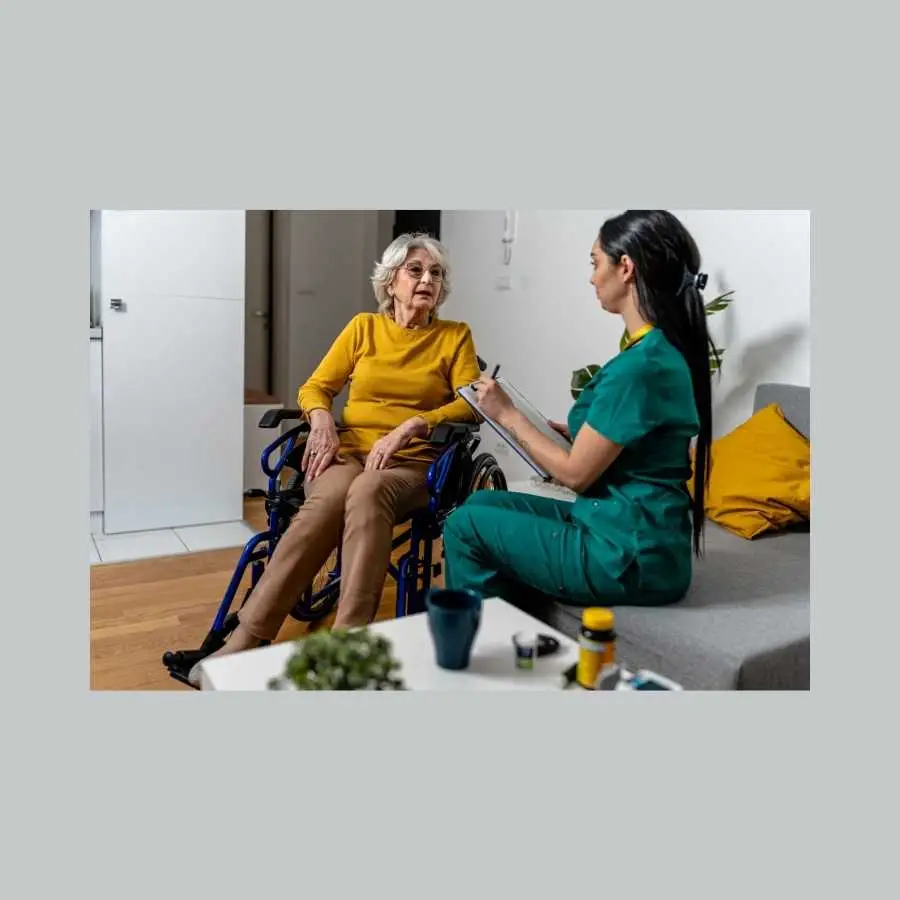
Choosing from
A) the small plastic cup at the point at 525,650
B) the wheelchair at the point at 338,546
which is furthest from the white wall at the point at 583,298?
the small plastic cup at the point at 525,650

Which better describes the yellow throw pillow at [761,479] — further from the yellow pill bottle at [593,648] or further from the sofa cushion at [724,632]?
the yellow pill bottle at [593,648]

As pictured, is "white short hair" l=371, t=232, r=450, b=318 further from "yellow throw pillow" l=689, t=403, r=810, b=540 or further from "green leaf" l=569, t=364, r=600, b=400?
"yellow throw pillow" l=689, t=403, r=810, b=540

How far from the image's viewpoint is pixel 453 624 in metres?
1.07

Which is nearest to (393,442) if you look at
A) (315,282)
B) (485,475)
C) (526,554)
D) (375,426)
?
(375,426)

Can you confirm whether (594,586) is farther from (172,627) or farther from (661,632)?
(172,627)

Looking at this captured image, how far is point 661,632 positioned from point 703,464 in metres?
0.32

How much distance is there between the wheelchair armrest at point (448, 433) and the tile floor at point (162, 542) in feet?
3.01

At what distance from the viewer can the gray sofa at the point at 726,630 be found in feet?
3.95

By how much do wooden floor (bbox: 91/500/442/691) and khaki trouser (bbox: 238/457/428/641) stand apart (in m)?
0.09

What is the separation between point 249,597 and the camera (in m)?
1.68

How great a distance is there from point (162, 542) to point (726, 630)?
5.36 feet

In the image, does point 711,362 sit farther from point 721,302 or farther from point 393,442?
point 393,442

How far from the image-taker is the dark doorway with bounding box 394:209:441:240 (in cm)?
163

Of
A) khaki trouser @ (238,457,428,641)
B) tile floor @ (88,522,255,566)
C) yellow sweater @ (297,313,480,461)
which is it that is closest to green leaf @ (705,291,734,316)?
yellow sweater @ (297,313,480,461)
